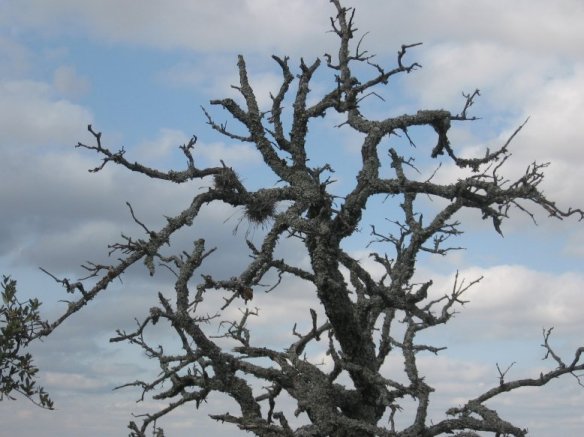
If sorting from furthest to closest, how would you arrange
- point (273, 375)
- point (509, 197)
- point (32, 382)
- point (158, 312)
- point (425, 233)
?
point (425, 233) → point (273, 375) → point (509, 197) → point (158, 312) → point (32, 382)

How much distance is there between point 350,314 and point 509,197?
264 cm

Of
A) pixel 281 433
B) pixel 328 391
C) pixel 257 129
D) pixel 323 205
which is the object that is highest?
pixel 257 129

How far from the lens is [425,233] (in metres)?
12.9

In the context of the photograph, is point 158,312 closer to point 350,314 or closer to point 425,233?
point 350,314

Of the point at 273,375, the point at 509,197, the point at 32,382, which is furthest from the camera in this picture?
the point at 273,375

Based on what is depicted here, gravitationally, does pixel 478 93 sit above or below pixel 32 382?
above

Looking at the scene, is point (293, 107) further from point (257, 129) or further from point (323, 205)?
point (323, 205)

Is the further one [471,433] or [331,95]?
[331,95]

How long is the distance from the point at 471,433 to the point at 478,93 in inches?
188

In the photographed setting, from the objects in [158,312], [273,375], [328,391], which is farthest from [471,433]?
[158,312]

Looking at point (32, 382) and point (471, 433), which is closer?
point (32, 382)

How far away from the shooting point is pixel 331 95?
1248 centimetres

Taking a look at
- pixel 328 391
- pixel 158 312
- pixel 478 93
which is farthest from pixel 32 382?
pixel 478 93

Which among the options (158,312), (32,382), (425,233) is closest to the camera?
(32,382)
